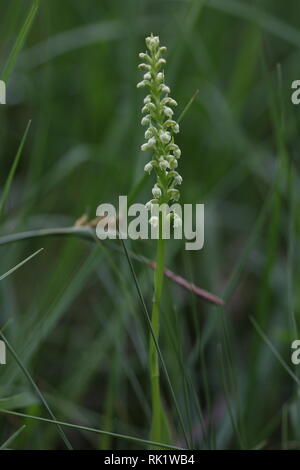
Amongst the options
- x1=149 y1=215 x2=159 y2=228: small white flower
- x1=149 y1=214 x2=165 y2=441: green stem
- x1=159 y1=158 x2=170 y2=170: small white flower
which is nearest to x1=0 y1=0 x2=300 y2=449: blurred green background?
x1=149 y1=214 x2=165 y2=441: green stem

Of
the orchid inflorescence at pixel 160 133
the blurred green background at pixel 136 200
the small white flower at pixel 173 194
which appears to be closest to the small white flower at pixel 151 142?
the orchid inflorescence at pixel 160 133

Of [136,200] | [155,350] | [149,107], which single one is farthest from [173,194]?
[136,200]

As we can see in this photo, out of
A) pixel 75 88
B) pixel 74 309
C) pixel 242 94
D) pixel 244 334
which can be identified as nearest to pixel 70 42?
pixel 75 88

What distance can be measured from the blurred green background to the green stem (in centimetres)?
42

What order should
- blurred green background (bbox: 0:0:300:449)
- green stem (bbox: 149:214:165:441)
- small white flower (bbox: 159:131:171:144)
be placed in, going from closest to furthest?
small white flower (bbox: 159:131:171:144), green stem (bbox: 149:214:165:441), blurred green background (bbox: 0:0:300:449)

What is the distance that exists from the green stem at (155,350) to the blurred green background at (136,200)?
418mm

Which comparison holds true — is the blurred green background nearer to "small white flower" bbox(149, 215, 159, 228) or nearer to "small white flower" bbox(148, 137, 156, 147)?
"small white flower" bbox(149, 215, 159, 228)

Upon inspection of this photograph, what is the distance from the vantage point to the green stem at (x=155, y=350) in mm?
1432

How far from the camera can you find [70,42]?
3.55m

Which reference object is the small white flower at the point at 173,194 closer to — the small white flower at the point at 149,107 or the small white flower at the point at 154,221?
the small white flower at the point at 154,221

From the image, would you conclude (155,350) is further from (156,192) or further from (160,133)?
(160,133)

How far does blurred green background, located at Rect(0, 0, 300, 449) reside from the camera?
2.26 metres

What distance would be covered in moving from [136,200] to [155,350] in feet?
5.05

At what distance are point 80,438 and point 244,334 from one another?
0.93 m
